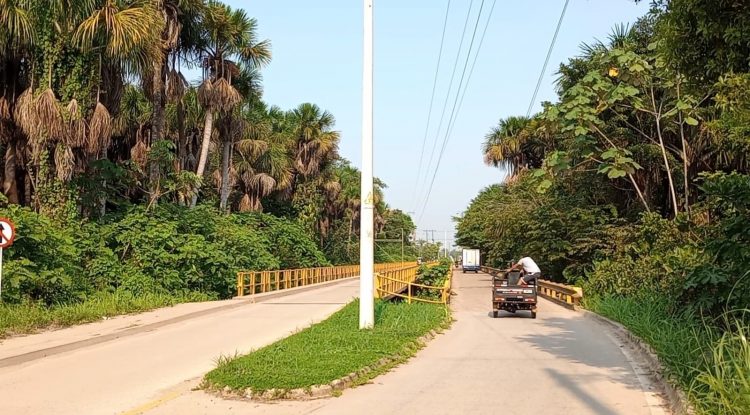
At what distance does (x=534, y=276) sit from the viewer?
18.6 meters

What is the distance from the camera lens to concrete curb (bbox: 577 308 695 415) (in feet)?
23.3

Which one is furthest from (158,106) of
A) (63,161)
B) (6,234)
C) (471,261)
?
(471,261)

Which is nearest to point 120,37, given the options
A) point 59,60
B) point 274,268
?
point 59,60

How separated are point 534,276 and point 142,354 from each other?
11006 mm

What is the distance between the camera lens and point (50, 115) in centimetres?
1848

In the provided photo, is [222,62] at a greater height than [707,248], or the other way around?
[222,62]

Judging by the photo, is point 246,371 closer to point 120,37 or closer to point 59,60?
point 120,37

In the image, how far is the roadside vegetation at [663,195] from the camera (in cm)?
768

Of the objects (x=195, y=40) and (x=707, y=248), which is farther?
(x=195, y=40)

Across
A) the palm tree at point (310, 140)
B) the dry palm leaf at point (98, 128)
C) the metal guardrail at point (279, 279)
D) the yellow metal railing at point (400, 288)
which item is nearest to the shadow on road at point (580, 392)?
the yellow metal railing at point (400, 288)

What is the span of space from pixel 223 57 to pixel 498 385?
2608 cm

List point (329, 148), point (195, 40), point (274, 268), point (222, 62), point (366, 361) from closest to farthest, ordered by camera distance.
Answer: point (366, 361), point (195, 40), point (222, 62), point (274, 268), point (329, 148)

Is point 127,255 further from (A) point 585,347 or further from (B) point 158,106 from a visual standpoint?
(A) point 585,347

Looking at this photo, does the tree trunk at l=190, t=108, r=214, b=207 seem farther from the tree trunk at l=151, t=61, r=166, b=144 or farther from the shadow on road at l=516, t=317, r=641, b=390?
the shadow on road at l=516, t=317, r=641, b=390
